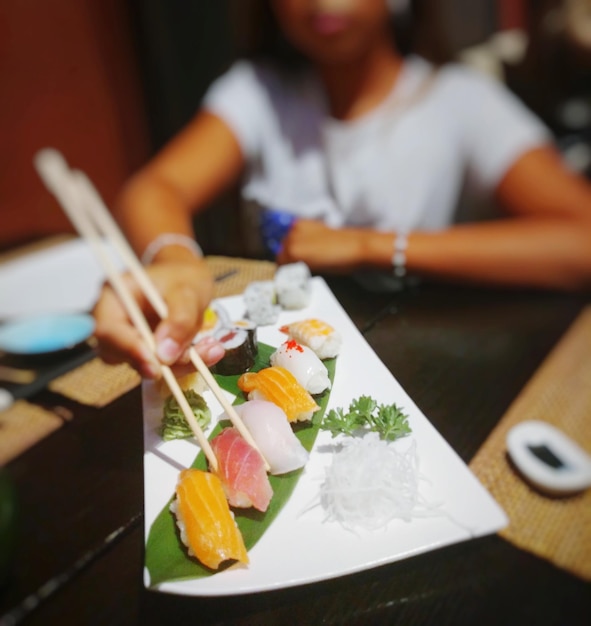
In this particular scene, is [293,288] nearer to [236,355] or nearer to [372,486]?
[236,355]

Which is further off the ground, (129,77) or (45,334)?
(129,77)

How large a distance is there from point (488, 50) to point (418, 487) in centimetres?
135

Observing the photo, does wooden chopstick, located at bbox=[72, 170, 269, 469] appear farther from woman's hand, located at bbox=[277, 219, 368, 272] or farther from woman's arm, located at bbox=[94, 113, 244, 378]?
woman's hand, located at bbox=[277, 219, 368, 272]

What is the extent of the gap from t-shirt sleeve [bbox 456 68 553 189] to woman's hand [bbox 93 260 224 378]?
0.72 meters

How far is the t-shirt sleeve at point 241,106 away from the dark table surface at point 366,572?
750mm

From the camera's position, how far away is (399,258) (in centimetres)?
83

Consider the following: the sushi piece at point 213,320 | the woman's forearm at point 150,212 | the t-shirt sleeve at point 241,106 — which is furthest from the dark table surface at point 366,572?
the t-shirt sleeve at point 241,106

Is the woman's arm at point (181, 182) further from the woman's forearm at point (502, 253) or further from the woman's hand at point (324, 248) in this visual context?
the woman's forearm at point (502, 253)

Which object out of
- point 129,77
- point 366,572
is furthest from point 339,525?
point 129,77

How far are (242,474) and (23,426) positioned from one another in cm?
31

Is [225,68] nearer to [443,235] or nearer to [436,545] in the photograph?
[443,235]

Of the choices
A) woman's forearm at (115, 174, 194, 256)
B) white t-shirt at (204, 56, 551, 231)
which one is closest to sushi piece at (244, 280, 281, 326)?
woman's forearm at (115, 174, 194, 256)

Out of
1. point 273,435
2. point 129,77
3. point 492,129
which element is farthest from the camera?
point 129,77

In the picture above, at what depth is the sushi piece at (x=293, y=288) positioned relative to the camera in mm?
612
